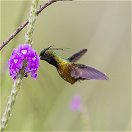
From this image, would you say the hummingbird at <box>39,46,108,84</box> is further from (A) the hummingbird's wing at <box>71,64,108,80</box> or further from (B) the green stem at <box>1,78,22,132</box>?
(B) the green stem at <box>1,78,22,132</box>

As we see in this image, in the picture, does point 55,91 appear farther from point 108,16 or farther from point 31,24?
point 31,24

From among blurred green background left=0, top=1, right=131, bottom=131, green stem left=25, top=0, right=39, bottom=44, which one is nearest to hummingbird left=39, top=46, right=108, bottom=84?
green stem left=25, top=0, right=39, bottom=44

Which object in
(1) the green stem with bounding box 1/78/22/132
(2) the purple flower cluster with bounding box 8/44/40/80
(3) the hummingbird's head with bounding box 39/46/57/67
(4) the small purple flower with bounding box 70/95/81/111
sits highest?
(4) the small purple flower with bounding box 70/95/81/111

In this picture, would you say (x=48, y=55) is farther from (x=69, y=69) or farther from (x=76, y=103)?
A: (x=76, y=103)

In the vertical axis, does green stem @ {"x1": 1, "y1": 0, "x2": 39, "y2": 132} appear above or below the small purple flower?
below

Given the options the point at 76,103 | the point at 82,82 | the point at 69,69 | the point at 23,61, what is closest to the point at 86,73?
the point at 69,69

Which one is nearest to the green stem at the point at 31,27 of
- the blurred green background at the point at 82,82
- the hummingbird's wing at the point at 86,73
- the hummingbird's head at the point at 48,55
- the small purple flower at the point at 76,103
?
the hummingbird's head at the point at 48,55

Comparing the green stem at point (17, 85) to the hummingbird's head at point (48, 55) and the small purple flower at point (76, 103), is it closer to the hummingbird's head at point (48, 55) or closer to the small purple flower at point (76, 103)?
the hummingbird's head at point (48, 55)
